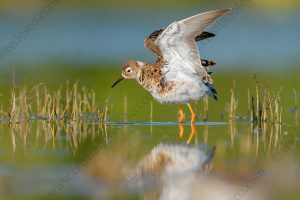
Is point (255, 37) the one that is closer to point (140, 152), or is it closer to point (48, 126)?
point (48, 126)

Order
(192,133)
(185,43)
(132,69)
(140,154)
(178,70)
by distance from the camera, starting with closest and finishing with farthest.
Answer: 1. (140,154)
2. (192,133)
3. (185,43)
4. (178,70)
5. (132,69)

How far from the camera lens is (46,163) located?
10352 mm

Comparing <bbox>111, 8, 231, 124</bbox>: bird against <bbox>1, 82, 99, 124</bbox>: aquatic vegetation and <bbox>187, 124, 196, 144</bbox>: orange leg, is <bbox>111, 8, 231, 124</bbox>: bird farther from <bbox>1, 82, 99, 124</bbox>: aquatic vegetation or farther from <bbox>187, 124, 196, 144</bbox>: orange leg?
<bbox>1, 82, 99, 124</bbox>: aquatic vegetation

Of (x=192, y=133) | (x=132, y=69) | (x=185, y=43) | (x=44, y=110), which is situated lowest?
(x=192, y=133)

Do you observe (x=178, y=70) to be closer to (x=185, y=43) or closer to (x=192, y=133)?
(x=185, y=43)

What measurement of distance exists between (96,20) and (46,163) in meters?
25.6

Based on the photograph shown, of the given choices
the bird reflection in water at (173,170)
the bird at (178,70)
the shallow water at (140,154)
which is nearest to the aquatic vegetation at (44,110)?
the shallow water at (140,154)

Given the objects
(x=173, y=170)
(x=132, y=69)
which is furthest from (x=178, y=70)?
(x=173, y=170)

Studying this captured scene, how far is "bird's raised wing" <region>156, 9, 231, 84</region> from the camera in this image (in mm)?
12688

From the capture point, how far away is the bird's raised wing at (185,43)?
41.6 ft

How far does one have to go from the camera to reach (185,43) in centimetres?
→ 1316

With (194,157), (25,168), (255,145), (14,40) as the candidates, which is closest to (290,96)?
(255,145)

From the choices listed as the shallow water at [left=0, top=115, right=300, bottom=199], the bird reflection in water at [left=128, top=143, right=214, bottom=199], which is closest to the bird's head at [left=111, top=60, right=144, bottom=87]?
the shallow water at [left=0, top=115, right=300, bottom=199]

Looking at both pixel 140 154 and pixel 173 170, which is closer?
pixel 173 170
